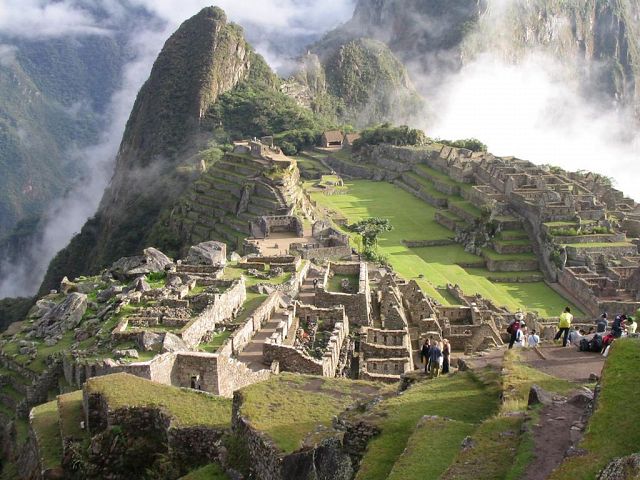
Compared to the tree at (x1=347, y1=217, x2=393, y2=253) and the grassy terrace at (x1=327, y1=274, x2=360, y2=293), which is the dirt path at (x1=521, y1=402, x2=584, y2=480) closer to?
the grassy terrace at (x1=327, y1=274, x2=360, y2=293)

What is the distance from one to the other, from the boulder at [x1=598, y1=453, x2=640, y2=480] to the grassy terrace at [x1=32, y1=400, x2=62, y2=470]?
1068 cm

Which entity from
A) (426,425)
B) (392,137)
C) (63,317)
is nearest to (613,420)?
(426,425)

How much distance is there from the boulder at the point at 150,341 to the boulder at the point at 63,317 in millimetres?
4601

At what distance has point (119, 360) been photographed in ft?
58.3

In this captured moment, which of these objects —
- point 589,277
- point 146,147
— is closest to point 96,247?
Result: point 146,147

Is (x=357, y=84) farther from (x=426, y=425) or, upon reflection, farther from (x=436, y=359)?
(x=426, y=425)

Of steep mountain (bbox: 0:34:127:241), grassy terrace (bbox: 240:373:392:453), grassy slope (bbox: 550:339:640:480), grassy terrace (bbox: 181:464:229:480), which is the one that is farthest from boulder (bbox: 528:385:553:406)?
steep mountain (bbox: 0:34:127:241)

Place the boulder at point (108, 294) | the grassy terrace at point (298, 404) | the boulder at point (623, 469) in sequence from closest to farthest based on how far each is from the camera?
the boulder at point (623, 469), the grassy terrace at point (298, 404), the boulder at point (108, 294)

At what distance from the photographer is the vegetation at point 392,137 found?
10106 centimetres

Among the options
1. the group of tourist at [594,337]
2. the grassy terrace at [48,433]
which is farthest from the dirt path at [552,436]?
the grassy terrace at [48,433]

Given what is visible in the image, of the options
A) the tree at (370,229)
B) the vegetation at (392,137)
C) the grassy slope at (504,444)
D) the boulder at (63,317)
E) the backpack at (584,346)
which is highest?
the vegetation at (392,137)

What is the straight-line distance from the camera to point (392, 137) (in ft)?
333

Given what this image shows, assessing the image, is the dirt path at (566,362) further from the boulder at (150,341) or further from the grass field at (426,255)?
the grass field at (426,255)

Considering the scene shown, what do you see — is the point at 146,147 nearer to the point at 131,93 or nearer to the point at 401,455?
the point at 131,93
